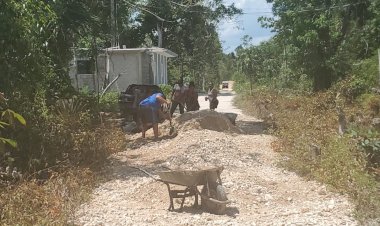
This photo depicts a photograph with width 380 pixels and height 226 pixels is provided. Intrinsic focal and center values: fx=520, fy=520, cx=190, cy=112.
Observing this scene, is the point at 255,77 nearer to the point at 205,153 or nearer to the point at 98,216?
the point at 205,153

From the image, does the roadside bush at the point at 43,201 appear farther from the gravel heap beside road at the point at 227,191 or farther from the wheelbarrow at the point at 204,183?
the wheelbarrow at the point at 204,183

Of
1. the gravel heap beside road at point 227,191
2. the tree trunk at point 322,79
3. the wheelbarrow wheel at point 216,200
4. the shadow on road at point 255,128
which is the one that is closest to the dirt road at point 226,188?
the gravel heap beside road at point 227,191

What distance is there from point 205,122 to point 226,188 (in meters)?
6.16

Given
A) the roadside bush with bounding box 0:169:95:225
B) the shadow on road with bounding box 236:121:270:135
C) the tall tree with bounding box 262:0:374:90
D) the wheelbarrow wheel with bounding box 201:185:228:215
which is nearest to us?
the roadside bush with bounding box 0:169:95:225

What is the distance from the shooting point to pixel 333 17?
22.2 m

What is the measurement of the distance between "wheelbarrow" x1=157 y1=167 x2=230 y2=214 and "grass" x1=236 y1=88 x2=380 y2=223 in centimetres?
190

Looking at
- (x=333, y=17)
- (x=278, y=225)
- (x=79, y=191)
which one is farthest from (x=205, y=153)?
(x=333, y=17)

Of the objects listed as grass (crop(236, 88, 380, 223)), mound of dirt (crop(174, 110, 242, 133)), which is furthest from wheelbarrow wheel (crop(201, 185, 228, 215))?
mound of dirt (crop(174, 110, 242, 133))

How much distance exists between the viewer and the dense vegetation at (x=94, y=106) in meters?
7.65

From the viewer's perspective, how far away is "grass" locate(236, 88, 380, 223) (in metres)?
7.24

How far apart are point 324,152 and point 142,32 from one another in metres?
37.1

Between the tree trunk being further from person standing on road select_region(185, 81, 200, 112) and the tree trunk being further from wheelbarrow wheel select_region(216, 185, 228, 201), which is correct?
wheelbarrow wheel select_region(216, 185, 228, 201)

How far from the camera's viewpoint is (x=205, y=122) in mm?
14836

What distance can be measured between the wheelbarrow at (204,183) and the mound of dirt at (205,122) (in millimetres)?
6669
